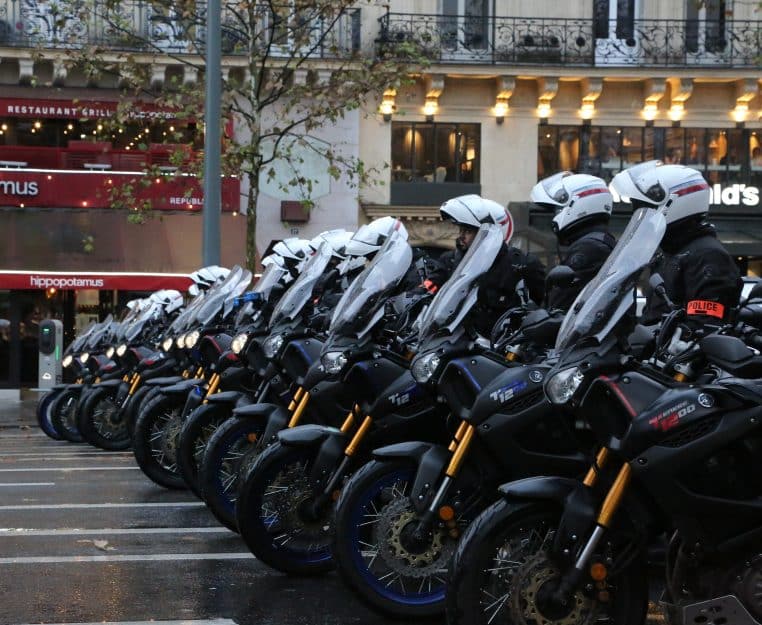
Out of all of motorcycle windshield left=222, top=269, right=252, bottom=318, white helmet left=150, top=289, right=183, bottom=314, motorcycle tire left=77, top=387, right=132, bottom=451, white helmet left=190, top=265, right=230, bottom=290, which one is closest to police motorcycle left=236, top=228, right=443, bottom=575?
motorcycle windshield left=222, top=269, right=252, bottom=318

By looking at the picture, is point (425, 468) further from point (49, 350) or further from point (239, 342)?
point (49, 350)

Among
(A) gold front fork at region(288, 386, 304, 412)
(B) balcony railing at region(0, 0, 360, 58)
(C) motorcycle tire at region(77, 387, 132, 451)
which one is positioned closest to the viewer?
(A) gold front fork at region(288, 386, 304, 412)

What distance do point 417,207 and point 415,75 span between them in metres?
3.85

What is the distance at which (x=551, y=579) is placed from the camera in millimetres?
4914

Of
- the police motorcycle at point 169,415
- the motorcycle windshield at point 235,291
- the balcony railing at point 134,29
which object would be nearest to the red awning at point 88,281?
the balcony railing at point 134,29

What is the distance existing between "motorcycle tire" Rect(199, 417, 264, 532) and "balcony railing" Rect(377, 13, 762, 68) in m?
21.3

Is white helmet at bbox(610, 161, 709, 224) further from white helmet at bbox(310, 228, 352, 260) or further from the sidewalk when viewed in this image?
the sidewalk

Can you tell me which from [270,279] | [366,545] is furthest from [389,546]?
[270,279]

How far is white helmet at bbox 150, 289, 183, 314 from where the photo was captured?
15.5 m

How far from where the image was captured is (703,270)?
6605 millimetres

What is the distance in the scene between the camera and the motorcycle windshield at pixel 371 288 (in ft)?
23.5

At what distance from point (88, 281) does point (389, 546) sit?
2230 cm

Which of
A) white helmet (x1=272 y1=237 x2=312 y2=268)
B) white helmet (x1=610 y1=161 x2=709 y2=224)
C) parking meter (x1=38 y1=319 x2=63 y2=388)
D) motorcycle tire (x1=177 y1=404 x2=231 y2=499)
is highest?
white helmet (x1=610 y1=161 x2=709 y2=224)

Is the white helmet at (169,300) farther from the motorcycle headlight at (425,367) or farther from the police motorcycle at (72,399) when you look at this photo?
the motorcycle headlight at (425,367)
